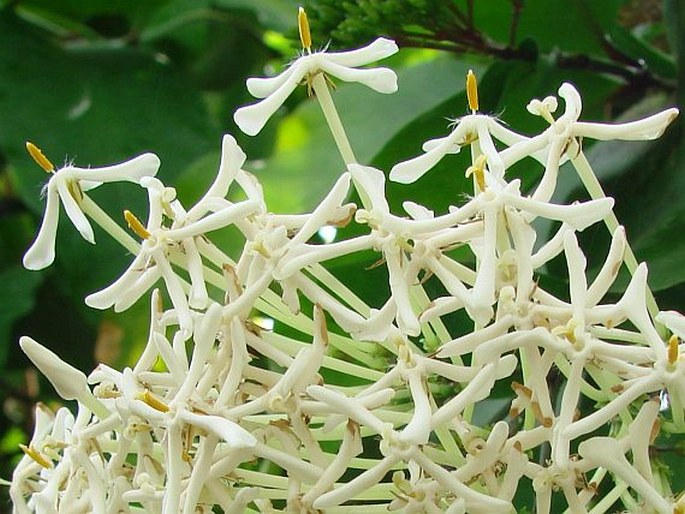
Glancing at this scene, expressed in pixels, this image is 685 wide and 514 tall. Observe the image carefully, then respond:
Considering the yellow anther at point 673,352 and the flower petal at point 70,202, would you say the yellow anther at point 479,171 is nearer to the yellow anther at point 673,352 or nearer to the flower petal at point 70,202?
the yellow anther at point 673,352

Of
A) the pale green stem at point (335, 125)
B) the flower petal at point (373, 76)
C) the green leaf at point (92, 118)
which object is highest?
the green leaf at point (92, 118)

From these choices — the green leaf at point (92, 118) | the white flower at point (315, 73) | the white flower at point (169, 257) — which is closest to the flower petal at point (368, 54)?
the white flower at point (315, 73)

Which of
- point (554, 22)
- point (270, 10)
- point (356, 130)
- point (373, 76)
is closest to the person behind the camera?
point (373, 76)

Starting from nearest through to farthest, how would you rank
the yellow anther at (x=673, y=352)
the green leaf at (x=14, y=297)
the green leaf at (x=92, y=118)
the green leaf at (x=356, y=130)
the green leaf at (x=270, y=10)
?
the yellow anther at (x=673, y=352) < the green leaf at (x=356, y=130) < the green leaf at (x=92, y=118) < the green leaf at (x=14, y=297) < the green leaf at (x=270, y=10)

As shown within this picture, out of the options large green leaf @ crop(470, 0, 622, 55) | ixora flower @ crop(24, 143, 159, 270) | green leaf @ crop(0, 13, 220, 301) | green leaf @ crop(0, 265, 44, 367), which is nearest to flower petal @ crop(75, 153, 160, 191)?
ixora flower @ crop(24, 143, 159, 270)

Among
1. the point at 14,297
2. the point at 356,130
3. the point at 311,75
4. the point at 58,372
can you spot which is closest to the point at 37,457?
the point at 58,372

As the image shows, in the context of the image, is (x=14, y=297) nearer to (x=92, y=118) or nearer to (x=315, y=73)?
(x=92, y=118)

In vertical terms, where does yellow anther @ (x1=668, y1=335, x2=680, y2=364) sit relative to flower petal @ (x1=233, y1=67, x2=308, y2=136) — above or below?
below

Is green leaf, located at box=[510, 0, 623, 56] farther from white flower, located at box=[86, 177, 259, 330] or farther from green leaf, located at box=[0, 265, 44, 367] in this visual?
green leaf, located at box=[0, 265, 44, 367]
